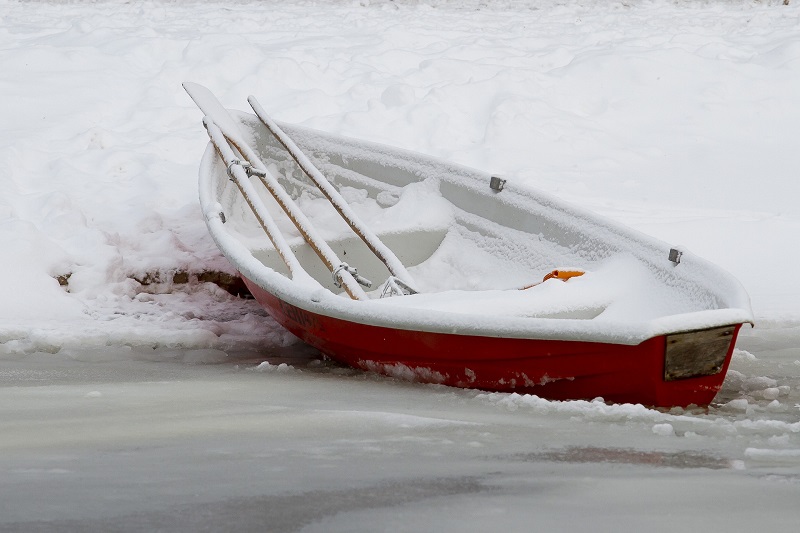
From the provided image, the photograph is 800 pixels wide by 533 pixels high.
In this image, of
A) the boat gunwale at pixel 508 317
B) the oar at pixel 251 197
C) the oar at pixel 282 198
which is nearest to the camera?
the boat gunwale at pixel 508 317

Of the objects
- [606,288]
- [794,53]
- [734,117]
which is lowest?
[606,288]

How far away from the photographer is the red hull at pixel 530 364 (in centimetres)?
358

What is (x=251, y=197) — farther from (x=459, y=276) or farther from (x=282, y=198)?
(x=459, y=276)

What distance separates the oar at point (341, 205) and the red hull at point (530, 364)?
0.74m

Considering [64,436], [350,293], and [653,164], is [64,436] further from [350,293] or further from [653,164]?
[653,164]

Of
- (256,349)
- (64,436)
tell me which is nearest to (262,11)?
(256,349)

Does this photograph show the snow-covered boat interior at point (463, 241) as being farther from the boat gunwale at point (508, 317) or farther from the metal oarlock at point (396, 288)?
the metal oarlock at point (396, 288)

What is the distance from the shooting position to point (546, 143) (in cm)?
805

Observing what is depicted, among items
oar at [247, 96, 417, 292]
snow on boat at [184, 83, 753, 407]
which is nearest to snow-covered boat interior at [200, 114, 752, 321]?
snow on boat at [184, 83, 753, 407]

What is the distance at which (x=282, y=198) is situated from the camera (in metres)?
5.69

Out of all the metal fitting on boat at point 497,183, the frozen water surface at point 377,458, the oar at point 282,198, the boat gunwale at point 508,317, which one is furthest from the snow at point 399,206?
the metal fitting on boat at point 497,183

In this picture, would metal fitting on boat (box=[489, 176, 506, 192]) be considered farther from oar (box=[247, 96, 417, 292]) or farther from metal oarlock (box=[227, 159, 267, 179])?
metal oarlock (box=[227, 159, 267, 179])

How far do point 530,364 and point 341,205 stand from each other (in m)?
2.18

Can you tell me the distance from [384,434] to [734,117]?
236 inches
